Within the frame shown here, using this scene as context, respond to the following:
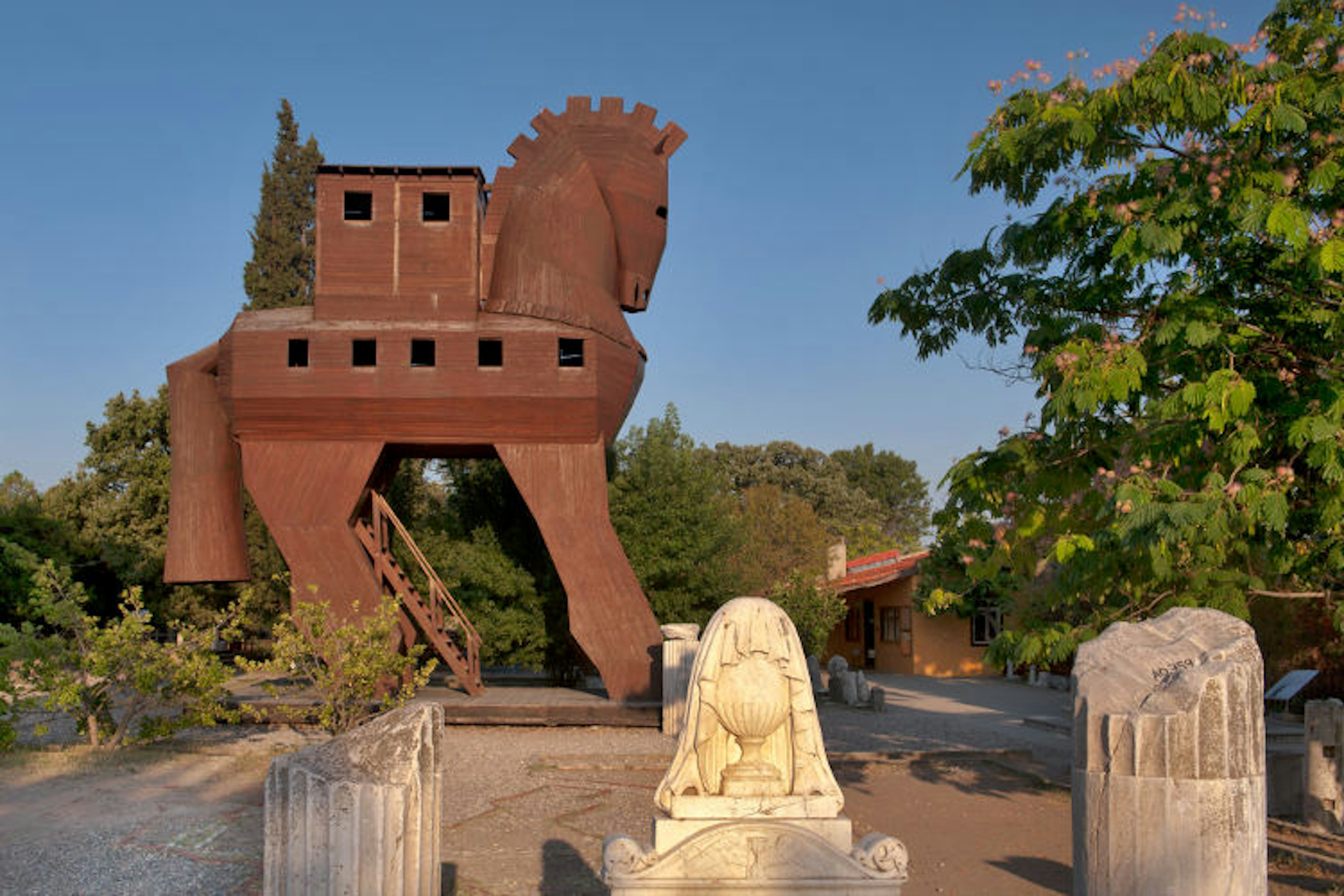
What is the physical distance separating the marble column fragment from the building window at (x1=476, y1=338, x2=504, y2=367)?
10.5 meters

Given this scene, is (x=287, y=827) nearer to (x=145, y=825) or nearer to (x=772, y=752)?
(x=772, y=752)

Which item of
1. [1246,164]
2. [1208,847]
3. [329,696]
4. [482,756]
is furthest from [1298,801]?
[329,696]

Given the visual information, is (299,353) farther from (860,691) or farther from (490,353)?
(860,691)

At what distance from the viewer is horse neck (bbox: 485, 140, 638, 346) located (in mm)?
15227

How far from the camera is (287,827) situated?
5.63 meters

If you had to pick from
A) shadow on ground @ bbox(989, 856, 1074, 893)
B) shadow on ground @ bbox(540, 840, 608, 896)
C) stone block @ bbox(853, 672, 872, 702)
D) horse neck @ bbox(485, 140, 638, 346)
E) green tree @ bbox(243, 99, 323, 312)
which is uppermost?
green tree @ bbox(243, 99, 323, 312)

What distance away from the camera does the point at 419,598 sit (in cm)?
1568

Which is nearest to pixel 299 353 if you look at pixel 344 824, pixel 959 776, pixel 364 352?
pixel 364 352

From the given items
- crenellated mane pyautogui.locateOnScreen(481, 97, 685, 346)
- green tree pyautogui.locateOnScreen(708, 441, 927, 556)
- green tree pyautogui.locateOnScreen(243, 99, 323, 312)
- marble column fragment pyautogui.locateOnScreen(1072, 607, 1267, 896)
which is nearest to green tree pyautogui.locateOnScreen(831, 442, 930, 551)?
green tree pyautogui.locateOnScreen(708, 441, 927, 556)

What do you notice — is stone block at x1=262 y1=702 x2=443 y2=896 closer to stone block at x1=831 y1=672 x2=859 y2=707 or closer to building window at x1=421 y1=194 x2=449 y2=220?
building window at x1=421 y1=194 x2=449 y2=220

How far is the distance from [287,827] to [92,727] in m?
8.19

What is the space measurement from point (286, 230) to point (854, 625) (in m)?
21.5

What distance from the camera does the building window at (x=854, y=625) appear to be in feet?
106

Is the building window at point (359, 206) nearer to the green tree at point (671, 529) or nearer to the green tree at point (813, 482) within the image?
the green tree at point (671, 529)
